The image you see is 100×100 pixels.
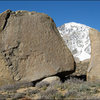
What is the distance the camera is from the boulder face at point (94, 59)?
7.52 metres

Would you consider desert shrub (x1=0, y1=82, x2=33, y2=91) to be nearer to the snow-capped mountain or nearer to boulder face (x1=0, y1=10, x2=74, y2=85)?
boulder face (x1=0, y1=10, x2=74, y2=85)

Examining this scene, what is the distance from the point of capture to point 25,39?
7.49m

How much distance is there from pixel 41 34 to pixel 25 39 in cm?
66

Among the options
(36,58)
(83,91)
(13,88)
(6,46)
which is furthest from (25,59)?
(83,91)

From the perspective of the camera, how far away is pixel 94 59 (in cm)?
A: 773

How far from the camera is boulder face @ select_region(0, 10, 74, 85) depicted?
23.6ft

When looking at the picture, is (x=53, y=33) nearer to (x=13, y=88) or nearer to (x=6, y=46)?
(x=6, y=46)

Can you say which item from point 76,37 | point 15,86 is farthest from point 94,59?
point 76,37

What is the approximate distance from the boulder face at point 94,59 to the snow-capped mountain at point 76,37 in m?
69.2

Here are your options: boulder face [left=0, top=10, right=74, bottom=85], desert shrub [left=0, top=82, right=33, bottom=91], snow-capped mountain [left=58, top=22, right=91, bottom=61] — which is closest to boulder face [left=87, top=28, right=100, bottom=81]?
boulder face [left=0, top=10, right=74, bottom=85]

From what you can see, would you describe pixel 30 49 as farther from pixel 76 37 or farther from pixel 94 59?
pixel 76 37

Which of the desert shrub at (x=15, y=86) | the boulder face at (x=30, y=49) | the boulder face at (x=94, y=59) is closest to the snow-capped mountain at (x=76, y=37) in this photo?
the boulder face at (x=94, y=59)

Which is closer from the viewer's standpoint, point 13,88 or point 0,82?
point 13,88

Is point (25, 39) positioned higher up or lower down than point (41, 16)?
lower down
